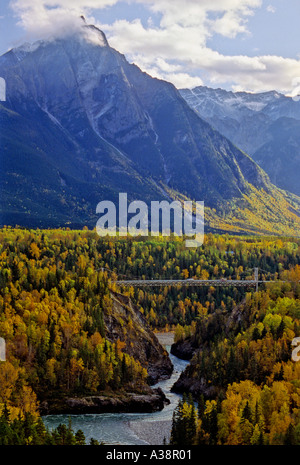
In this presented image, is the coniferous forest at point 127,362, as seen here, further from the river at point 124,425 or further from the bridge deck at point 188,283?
the bridge deck at point 188,283

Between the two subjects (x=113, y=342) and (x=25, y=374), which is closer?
(x=25, y=374)

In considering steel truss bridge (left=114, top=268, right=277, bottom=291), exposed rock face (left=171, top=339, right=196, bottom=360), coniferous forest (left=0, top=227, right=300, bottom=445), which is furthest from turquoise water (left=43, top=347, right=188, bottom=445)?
steel truss bridge (left=114, top=268, right=277, bottom=291)

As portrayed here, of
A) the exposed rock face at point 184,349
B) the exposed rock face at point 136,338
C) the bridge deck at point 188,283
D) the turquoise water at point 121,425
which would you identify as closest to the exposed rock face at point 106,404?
the turquoise water at point 121,425

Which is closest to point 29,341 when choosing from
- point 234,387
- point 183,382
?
point 183,382

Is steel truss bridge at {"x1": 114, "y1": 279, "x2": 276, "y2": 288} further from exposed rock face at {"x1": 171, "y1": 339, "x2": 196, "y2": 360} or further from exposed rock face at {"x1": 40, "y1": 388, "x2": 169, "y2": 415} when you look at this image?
exposed rock face at {"x1": 40, "y1": 388, "x2": 169, "y2": 415}

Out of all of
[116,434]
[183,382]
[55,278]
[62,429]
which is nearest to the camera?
[62,429]

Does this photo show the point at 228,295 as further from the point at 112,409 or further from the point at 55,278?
the point at 112,409
